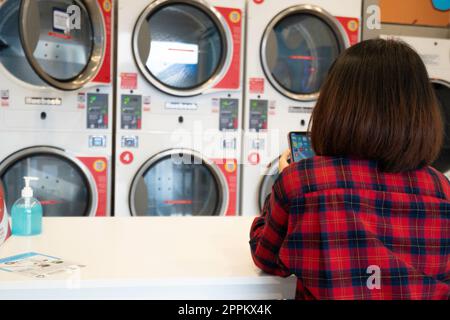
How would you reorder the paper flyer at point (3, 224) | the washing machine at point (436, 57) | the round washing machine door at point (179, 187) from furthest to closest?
1. the washing machine at point (436, 57)
2. the round washing machine door at point (179, 187)
3. the paper flyer at point (3, 224)

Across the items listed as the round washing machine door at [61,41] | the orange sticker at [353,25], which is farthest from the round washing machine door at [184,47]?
the orange sticker at [353,25]

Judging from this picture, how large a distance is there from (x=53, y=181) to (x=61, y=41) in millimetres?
738

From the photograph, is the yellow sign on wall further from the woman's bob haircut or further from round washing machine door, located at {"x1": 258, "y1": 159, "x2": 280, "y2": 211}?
the woman's bob haircut

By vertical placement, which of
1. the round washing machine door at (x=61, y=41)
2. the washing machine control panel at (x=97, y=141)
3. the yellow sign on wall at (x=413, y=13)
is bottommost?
the washing machine control panel at (x=97, y=141)

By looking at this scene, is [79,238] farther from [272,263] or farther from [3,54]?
[3,54]

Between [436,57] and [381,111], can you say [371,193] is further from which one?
[436,57]

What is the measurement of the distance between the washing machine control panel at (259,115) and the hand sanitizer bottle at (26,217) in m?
1.60

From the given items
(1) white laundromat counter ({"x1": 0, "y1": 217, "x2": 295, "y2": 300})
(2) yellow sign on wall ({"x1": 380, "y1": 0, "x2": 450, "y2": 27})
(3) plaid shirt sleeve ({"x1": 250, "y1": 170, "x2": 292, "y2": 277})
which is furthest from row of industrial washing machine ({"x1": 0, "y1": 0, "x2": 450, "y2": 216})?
(3) plaid shirt sleeve ({"x1": 250, "y1": 170, "x2": 292, "y2": 277})

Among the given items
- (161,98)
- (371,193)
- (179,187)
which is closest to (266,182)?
(179,187)

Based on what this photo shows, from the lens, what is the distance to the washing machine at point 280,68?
2.68 meters

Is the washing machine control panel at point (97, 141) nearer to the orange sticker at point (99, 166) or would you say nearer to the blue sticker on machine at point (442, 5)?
the orange sticker at point (99, 166)

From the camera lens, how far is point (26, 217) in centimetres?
125
